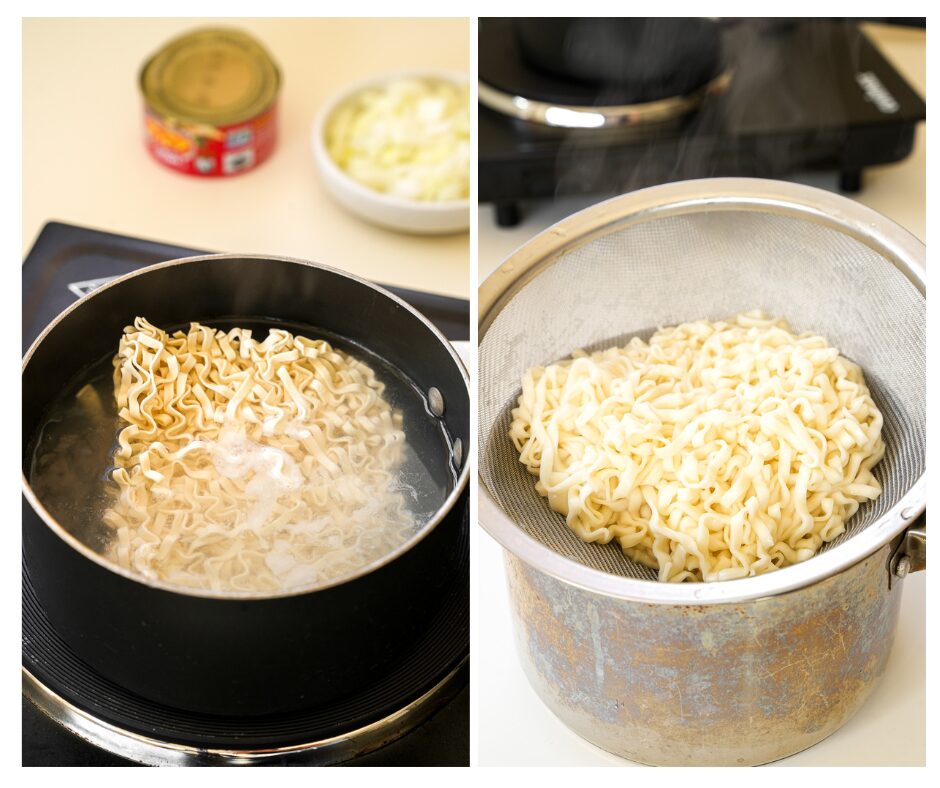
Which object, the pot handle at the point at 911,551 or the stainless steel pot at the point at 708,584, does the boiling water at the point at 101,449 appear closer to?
the stainless steel pot at the point at 708,584

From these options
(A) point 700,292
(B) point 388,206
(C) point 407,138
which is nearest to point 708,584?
(A) point 700,292

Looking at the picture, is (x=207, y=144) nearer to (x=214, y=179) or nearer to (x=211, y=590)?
(x=214, y=179)

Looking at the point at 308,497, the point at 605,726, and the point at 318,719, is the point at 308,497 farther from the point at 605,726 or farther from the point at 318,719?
the point at 605,726

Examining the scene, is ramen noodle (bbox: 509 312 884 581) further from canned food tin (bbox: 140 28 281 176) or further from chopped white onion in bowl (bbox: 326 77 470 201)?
canned food tin (bbox: 140 28 281 176)

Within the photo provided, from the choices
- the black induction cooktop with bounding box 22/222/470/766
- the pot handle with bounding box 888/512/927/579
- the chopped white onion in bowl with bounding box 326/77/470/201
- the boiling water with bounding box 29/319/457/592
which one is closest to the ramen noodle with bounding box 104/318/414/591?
the boiling water with bounding box 29/319/457/592

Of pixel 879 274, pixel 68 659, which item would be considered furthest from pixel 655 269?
pixel 68 659
